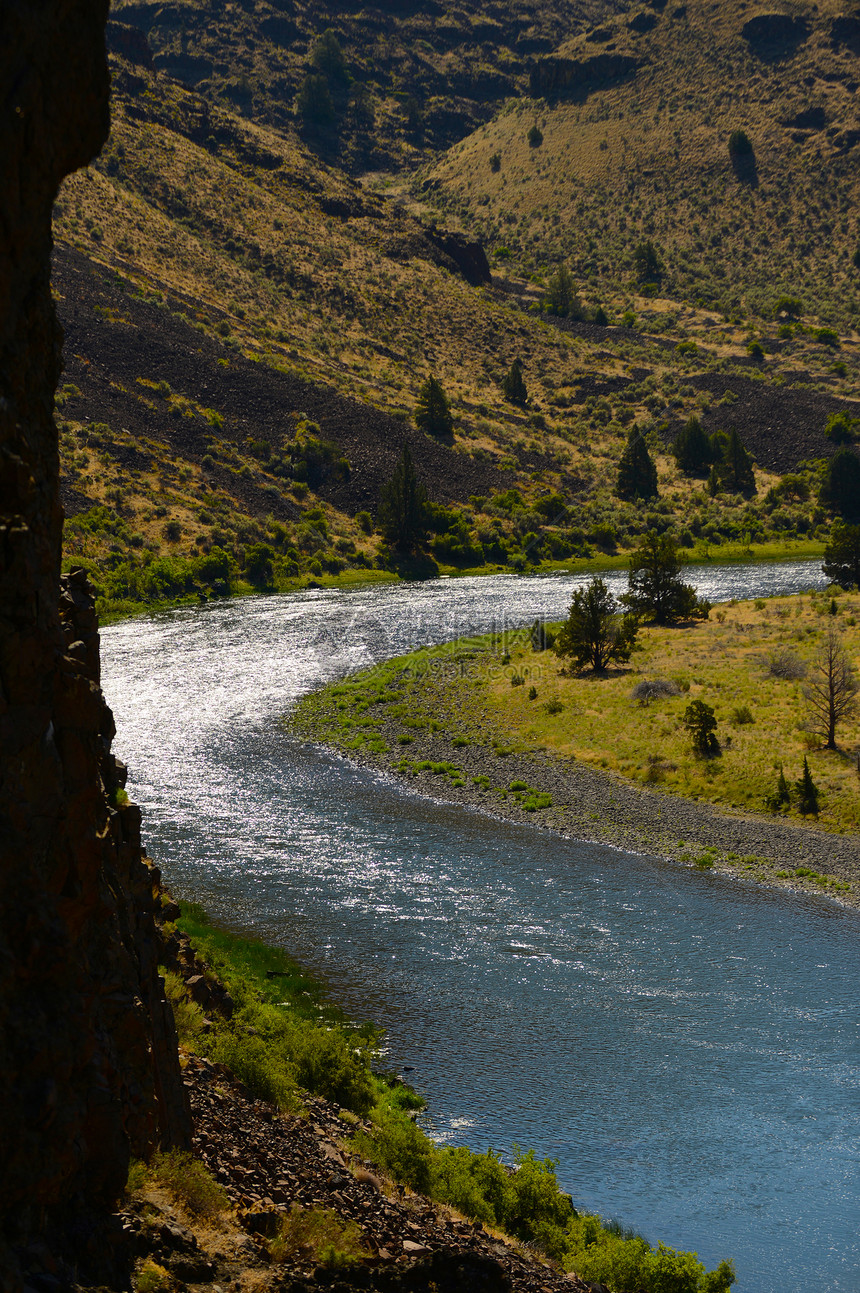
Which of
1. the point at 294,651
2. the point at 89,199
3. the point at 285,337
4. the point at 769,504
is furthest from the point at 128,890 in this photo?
the point at 89,199

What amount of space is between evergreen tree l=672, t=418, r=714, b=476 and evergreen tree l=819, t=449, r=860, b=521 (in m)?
17.4

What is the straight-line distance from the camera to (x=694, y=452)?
430ft

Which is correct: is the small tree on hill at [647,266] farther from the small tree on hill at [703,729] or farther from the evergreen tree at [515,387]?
the small tree on hill at [703,729]

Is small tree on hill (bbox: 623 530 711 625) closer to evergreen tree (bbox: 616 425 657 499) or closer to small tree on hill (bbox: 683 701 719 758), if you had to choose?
small tree on hill (bbox: 683 701 719 758)

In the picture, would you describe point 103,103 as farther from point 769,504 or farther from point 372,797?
point 769,504

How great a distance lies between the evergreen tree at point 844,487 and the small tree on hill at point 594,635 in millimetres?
67367

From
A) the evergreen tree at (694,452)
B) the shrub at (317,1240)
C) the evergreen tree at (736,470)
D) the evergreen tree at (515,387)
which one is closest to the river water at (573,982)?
the shrub at (317,1240)

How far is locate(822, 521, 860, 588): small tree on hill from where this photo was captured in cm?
7519

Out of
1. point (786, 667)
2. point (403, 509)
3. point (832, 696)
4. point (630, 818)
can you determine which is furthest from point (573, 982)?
point (403, 509)

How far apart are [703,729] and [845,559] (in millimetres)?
36891

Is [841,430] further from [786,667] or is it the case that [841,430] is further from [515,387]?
[786,667]

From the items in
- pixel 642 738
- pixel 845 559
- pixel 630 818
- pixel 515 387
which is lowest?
pixel 630 818

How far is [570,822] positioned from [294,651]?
104 ft

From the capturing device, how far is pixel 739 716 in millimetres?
47656
